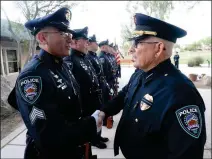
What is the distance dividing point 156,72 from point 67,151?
1.08m

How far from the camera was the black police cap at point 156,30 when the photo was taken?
1.62 meters

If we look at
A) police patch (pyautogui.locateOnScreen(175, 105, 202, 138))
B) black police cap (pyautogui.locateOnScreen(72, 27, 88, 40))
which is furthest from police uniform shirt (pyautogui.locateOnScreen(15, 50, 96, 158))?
black police cap (pyautogui.locateOnScreen(72, 27, 88, 40))

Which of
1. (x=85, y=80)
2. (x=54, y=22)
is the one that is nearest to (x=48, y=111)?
(x=54, y=22)

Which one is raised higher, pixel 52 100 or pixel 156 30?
pixel 156 30

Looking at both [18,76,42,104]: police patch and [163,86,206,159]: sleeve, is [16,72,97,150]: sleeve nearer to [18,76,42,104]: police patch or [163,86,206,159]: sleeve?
[18,76,42,104]: police patch

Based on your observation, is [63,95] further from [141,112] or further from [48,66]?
[141,112]

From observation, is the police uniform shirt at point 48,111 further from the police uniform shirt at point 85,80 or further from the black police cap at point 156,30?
the police uniform shirt at point 85,80

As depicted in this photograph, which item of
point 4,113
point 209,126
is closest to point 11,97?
point 4,113

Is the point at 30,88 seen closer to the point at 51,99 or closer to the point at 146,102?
the point at 51,99

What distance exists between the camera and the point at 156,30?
5.33ft

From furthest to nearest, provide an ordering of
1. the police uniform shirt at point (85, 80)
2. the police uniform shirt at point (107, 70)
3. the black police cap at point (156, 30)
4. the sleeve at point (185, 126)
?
the police uniform shirt at point (107, 70) → the police uniform shirt at point (85, 80) → the black police cap at point (156, 30) → the sleeve at point (185, 126)

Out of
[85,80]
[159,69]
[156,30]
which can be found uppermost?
[156,30]

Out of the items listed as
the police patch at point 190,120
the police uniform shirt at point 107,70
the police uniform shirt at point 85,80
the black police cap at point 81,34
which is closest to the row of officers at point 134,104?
the police patch at point 190,120

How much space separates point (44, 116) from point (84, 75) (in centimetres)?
222
